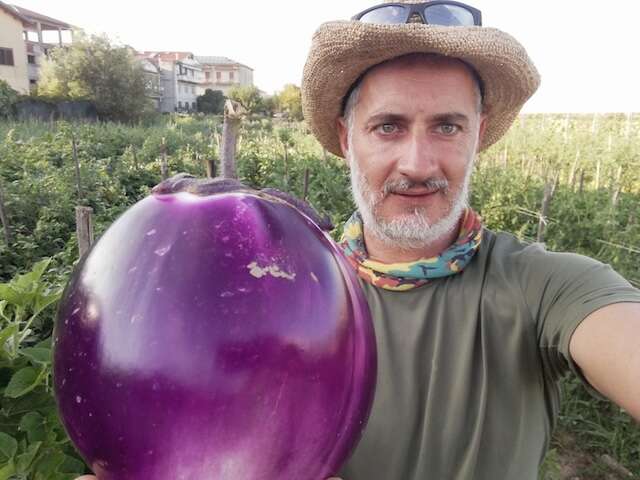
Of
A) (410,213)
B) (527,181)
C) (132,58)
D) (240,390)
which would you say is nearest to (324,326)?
(240,390)

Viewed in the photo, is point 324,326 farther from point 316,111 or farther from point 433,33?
point 316,111

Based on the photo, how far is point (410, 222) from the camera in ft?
4.11

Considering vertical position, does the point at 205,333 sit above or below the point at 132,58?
below

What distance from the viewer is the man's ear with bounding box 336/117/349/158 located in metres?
1.53

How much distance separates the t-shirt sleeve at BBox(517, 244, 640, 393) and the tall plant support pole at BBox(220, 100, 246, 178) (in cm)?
68

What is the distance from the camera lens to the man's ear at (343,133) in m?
1.53

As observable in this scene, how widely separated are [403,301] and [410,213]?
0.68 feet

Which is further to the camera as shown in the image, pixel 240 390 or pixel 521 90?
pixel 521 90

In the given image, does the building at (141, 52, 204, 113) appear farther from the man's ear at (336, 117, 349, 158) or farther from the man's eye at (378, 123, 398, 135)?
the man's eye at (378, 123, 398, 135)

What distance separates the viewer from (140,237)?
1.99 feet

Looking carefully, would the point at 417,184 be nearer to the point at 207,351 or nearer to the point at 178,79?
the point at 207,351

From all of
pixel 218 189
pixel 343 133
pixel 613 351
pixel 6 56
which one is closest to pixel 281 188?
pixel 343 133

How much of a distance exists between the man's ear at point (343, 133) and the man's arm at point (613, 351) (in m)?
0.82

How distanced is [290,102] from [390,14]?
37.9 meters
